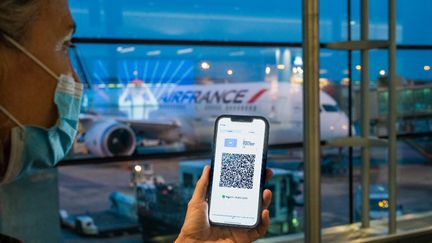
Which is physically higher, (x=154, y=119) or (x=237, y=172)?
(x=154, y=119)

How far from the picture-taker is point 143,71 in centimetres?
478

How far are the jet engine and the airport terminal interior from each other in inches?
0.8

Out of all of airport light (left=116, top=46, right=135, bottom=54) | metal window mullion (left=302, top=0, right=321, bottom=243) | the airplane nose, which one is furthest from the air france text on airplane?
metal window mullion (left=302, top=0, right=321, bottom=243)

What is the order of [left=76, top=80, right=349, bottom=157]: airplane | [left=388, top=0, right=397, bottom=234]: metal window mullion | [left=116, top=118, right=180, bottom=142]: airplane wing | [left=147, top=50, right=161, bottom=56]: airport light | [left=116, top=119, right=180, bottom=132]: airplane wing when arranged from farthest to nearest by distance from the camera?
1. [left=116, top=119, right=180, bottom=132]: airplane wing
2. [left=116, top=118, right=180, bottom=142]: airplane wing
3. [left=76, top=80, right=349, bottom=157]: airplane
4. [left=147, top=50, right=161, bottom=56]: airport light
5. [left=388, top=0, right=397, bottom=234]: metal window mullion

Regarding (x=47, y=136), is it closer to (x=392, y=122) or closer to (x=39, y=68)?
(x=39, y=68)

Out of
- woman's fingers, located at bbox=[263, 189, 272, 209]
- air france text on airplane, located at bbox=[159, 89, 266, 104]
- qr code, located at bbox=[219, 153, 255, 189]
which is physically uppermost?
air france text on airplane, located at bbox=[159, 89, 266, 104]

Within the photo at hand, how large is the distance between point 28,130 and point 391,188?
242 centimetres

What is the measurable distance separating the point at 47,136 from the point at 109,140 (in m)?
3.23

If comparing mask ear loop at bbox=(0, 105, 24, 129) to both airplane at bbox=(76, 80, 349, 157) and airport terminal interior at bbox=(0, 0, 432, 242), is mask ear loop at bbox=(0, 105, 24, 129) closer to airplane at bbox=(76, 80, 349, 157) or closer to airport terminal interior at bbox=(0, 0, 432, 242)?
airport terminal interior at bbox=(0, 0, 432, 242)

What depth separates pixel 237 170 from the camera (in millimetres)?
1696

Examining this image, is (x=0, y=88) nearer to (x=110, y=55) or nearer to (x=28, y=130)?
(x=28, y=130)

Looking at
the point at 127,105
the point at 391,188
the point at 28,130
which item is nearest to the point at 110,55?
the point at 127,105

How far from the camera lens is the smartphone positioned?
165 cm

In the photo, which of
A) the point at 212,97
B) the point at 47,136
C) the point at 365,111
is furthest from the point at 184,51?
the point at 212,97
